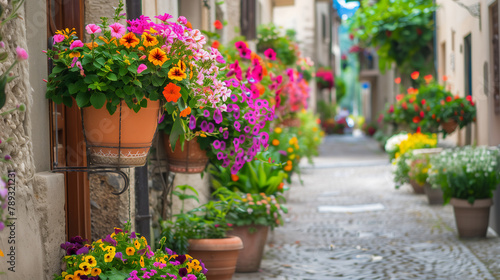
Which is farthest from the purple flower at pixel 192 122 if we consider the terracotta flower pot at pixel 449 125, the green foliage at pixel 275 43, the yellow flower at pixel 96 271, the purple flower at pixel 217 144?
the green foliage at pixel 275 43

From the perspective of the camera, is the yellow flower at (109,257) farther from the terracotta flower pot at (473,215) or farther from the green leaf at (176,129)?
the terracotta flower pot at (473,215)

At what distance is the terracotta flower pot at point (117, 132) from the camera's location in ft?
10.2

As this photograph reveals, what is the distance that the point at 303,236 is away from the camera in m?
7.61

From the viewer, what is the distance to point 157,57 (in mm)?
2975

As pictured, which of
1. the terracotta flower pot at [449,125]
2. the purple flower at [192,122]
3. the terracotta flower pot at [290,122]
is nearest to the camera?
the purple flower at [192,122]

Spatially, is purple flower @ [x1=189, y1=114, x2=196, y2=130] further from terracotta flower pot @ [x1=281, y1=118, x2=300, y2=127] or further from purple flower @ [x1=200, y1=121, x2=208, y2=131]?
terracotta flower pot @ [x1=281, y1=118, x2=300, y2=127]

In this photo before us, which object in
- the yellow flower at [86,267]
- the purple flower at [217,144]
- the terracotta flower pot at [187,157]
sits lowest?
the yellow flower at [86,267]

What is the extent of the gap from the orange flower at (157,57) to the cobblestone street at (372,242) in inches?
118

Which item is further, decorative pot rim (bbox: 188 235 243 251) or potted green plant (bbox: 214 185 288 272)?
potted green plant (bbox: 214 185 288 272)

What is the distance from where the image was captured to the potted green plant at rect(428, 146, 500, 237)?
6754 millimetres

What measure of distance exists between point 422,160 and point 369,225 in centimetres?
209

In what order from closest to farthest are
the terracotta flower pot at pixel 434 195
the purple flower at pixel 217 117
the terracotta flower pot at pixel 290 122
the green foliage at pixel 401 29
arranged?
the purple flower at pixel 217 117
the terracotta flower pot at pixel 434 195
the terracotta flower pot at pixel 290 122
the green foliage at pixel 401 29

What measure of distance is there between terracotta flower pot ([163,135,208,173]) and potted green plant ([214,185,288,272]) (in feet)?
3.08

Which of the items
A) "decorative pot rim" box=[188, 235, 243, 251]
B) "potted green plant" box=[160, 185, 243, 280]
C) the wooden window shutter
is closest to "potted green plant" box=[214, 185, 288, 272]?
"potted green plant" box=[160, 185, 243, 280]
